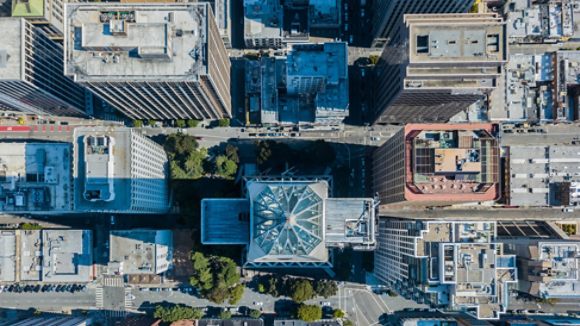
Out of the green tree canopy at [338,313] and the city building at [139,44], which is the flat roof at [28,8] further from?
the green tree canopy at [338,313]

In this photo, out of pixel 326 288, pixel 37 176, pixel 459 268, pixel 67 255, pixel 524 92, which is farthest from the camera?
pixel 524 92

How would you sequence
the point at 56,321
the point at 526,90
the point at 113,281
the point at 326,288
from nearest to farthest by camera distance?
the point at 326,288 < the point at 56,321 < the point at 526,90 < the point at 113,281

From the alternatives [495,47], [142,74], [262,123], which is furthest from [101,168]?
[495,47]

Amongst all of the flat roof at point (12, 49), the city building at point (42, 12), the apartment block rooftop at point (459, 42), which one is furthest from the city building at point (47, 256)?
the apartment block rooftop at point (459, 42)

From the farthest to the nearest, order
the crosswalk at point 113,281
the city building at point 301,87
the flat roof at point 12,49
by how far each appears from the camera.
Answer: the crosswalk at point 113,281 → the city building at point 301,87 → the flat roof at point 12,49

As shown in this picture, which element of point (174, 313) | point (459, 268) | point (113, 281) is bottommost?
point (174, 313)

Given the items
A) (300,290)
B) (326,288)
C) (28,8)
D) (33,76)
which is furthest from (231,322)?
(28,8)

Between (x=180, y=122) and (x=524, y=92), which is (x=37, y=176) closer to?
(x=180, y=122)

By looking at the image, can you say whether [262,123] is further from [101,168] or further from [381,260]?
[381,260]

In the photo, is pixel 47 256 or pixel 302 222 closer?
pixel 302 222
